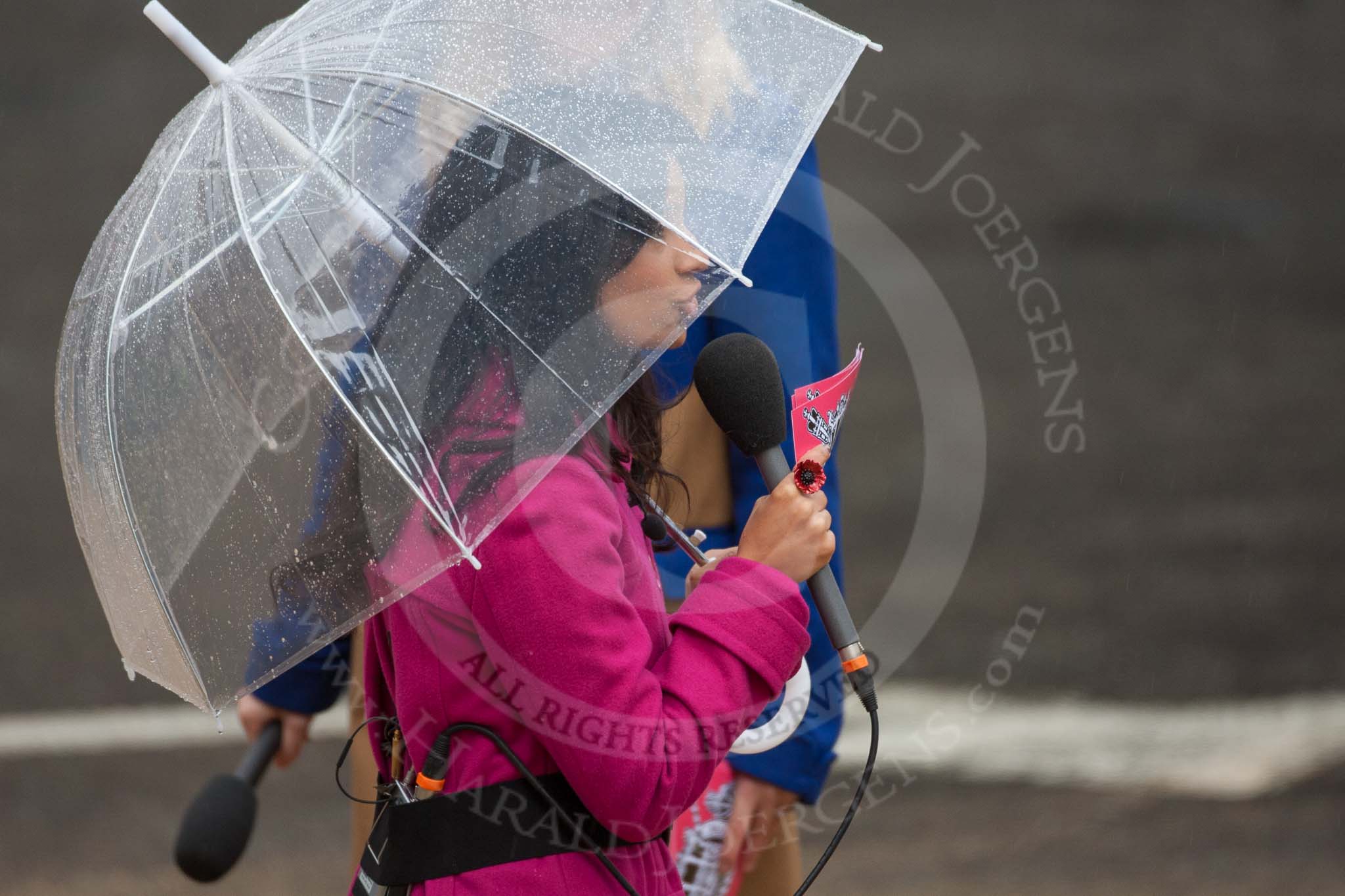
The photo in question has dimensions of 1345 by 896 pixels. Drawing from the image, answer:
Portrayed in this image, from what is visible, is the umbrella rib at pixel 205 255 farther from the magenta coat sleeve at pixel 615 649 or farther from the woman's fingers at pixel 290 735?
the woman's fingers at pixel 290 735

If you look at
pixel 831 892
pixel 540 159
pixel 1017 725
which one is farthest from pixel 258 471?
pixel 1017 725

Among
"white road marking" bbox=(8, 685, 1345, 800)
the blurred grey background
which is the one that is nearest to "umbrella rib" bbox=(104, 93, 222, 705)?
the blurred grey background

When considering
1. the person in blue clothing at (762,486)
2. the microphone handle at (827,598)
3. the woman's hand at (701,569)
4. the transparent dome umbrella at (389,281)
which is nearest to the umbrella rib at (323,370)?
the transparent dome umbrella at (389,281)

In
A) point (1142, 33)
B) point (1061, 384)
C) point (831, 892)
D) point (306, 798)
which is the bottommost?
point (306, 798)

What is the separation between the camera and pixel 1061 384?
6.51 metres

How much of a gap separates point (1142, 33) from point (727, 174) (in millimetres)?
7740

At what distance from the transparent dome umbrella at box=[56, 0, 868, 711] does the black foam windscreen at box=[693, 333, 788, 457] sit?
0.12 meters

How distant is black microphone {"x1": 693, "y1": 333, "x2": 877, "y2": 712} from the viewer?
69.3 inches

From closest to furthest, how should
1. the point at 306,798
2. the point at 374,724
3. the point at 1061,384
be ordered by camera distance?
the point at 374,724 → the point at 306,798 → the point at 1061,384

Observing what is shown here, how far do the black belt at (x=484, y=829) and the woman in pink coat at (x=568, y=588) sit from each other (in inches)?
0.5

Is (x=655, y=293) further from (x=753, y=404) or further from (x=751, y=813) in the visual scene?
(x=751, y=813)

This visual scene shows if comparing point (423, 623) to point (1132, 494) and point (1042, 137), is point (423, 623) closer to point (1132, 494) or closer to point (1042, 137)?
point (1132, 494)

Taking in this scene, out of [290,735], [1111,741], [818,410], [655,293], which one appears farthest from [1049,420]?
[655,293]

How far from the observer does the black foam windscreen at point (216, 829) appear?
7.54ft
